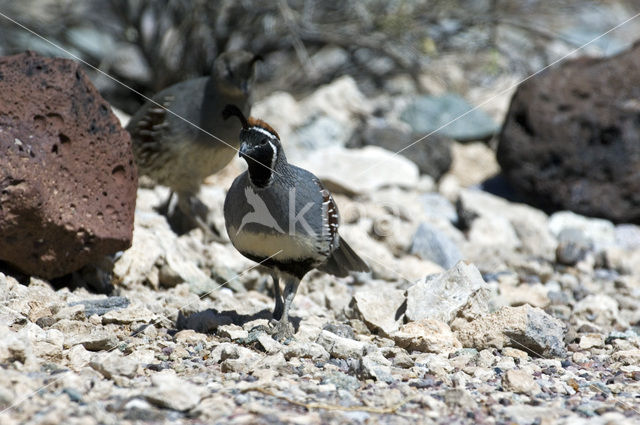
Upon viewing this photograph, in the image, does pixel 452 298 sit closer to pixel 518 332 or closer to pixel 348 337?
pixel 518 332

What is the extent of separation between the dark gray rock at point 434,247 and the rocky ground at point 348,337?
0.01m

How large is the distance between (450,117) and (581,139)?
1.86 metres

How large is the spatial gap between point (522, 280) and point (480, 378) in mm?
2794

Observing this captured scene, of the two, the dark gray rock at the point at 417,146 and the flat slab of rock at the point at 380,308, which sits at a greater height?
the dark gray rock at the point at 417,146

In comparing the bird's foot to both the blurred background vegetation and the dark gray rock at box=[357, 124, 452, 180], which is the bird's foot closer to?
the dark gray rock at box=[357, 124, 452, 180]

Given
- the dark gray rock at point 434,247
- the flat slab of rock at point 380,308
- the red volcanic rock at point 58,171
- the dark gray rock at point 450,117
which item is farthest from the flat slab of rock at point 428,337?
the dark gray rock at point 450,117

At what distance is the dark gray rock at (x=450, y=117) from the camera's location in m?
10.0

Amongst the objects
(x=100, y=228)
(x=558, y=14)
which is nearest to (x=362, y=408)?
(x=100, y=228)

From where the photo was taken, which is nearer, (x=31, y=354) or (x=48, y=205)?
(x=31, y=354)

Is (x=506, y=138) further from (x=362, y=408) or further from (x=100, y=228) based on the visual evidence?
(x=362, y=408)

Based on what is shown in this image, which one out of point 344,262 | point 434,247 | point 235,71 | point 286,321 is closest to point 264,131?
point 286,321

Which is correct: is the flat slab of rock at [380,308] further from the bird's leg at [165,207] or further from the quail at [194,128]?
the bird's leg at [165,207]

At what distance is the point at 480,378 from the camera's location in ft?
12.7

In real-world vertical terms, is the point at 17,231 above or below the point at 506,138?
below
